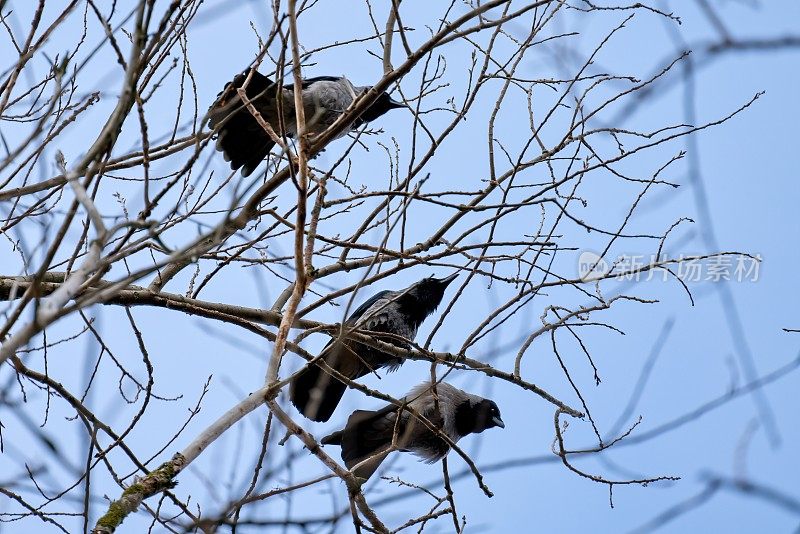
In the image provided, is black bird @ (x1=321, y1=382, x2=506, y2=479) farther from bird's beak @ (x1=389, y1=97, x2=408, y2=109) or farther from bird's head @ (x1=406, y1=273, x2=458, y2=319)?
bird's beak @ (x1=389, y1=97, x2=408, y2=109)

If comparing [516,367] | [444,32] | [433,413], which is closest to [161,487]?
[444,32]

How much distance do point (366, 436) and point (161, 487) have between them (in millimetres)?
2930

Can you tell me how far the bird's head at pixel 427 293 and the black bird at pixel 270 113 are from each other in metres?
1.20

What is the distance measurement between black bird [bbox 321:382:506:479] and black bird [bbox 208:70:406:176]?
1761mm

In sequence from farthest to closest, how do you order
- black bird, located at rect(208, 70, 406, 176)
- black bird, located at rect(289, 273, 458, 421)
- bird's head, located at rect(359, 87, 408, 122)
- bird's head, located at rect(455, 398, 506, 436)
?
bird's head, located at rect(359, 87, 408, 122)
bird's head, located at rect(455, 398, 506, 436)
black bird, located at rect(289, 273, 458, 421)
black bird, located at rect(208, 70, 406, 176)

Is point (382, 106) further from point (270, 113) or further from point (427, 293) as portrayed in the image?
point (427, 293)

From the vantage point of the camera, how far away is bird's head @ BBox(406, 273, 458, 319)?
5824 mm

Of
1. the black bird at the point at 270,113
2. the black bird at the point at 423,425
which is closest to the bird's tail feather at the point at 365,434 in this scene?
the black bird at the point at 423,425

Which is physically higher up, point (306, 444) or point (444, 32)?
point (444, 32)

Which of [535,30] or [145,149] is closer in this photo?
[145,149]

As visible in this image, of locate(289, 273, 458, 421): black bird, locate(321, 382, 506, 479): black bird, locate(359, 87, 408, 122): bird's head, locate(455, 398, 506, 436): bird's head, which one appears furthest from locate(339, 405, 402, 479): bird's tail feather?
locate(359, 87, 408, 122): bird's head

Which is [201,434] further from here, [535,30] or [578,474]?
[535,30]

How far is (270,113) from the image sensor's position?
5660 mm

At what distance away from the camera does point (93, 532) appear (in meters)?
2.22
